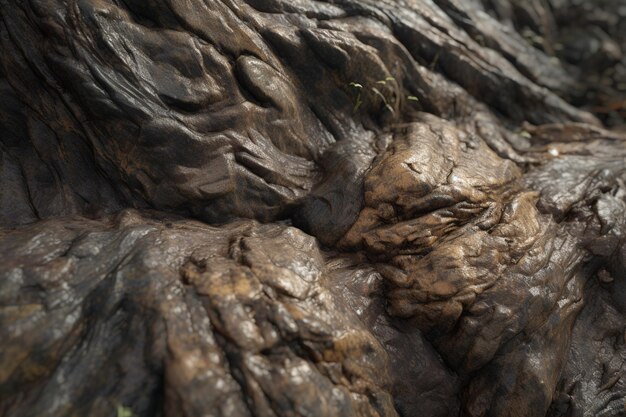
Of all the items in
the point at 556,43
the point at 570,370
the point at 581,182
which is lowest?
Result: the point at 570,370

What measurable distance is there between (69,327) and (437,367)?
399cm

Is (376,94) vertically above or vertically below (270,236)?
above

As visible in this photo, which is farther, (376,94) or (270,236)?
(376,94)

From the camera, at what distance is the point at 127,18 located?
483 cm

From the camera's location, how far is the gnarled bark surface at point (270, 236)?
353 cm

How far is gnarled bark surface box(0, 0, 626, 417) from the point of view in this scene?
11.6 ft

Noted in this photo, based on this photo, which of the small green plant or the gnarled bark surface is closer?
the gnarled bark surface

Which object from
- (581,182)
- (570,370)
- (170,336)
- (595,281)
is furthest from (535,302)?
(170,336)

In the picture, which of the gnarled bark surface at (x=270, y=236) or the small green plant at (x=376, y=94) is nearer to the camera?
the gnarled bark surface at (x=270, y=236)

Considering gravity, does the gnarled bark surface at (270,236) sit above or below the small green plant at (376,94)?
below

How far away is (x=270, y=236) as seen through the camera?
190 inches

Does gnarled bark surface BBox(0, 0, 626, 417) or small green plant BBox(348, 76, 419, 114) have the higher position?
small green plant BBox(348, 76, 419, 114)

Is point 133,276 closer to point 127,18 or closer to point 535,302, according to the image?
point 127,18

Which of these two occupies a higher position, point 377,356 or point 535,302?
point 535,302
